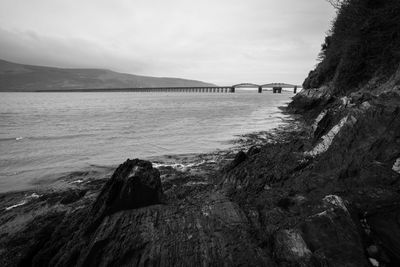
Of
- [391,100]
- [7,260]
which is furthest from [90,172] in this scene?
[391,100]

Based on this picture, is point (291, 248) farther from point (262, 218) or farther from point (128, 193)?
point (128, 193)

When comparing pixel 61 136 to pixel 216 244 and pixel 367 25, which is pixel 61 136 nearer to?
pixel 216 244

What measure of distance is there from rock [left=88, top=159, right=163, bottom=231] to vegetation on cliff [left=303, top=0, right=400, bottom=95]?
1691 cm

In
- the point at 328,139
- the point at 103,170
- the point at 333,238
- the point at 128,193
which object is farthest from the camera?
the point at 103,170

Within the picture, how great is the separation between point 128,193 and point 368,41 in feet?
75.6

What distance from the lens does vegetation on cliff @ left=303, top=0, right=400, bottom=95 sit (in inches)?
690

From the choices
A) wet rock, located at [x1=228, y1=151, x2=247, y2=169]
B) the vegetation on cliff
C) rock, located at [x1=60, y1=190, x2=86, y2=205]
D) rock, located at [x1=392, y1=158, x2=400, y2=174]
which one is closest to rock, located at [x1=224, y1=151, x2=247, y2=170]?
wet rock, located at [x1=228, y1=151, x2=247, y2=169]

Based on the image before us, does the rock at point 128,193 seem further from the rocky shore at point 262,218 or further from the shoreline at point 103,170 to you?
the shoreline at point 103,170

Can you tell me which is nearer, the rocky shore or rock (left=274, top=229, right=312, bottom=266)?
rock (left=274, top=229, right=312, bottom=266)

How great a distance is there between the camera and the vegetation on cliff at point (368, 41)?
57.5ft

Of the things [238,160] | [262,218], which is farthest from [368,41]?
[262,218]

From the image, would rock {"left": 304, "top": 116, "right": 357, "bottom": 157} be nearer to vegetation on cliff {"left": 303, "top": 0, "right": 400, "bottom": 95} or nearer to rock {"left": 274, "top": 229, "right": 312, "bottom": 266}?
rock {"left": 274, "top": 229, "right": 312, "bottom": 266}

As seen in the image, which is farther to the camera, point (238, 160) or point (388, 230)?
point (238, 160)

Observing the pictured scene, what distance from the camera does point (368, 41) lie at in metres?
20.4
